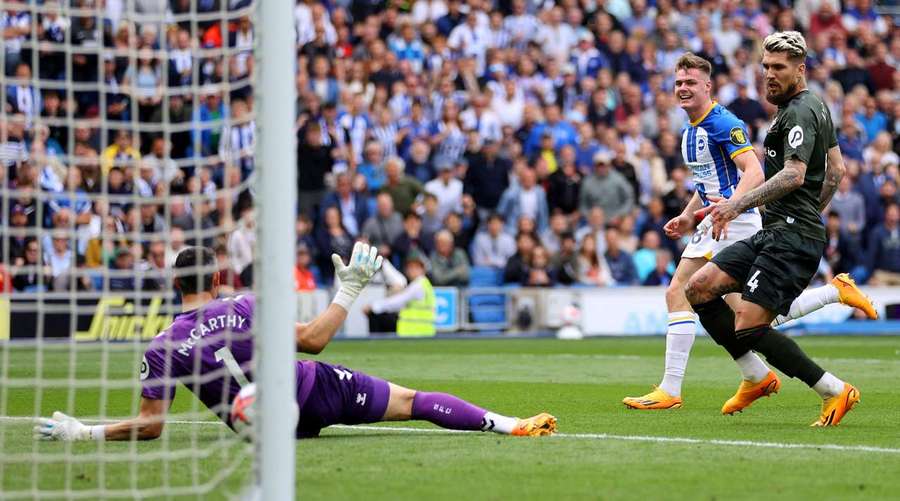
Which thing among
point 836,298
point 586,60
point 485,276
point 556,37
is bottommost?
point 485,276

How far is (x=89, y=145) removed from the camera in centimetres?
1355

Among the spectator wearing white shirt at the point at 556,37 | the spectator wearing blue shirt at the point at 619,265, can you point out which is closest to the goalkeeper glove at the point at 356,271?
the spectator wearing blue shirt at the point at 619,265

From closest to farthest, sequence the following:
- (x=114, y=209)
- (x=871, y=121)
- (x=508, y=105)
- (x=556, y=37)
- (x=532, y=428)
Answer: (x=532, y=428) → (x=114, y=209) → (x=508, y=105) → (x=556, y=37) → (x=871, y=121)

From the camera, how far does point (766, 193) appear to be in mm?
8836

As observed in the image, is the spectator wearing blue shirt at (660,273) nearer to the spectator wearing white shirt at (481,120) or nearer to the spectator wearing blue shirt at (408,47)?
the spectator wearing white shirt at (481,120)

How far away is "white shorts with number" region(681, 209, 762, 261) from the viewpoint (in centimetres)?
1060

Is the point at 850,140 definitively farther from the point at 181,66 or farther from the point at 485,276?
the point at 181,66

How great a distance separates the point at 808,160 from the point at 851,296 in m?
1.35

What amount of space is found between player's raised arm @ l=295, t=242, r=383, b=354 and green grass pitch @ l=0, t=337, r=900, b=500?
627 mm

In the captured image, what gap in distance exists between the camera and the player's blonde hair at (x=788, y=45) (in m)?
8.98

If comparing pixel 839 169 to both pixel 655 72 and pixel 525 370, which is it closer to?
pixel 525 370

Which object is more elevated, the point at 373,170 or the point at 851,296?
the point at 373,170

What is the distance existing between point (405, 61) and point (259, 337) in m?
18.7

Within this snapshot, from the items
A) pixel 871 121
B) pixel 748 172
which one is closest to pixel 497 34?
pixel 871 121
